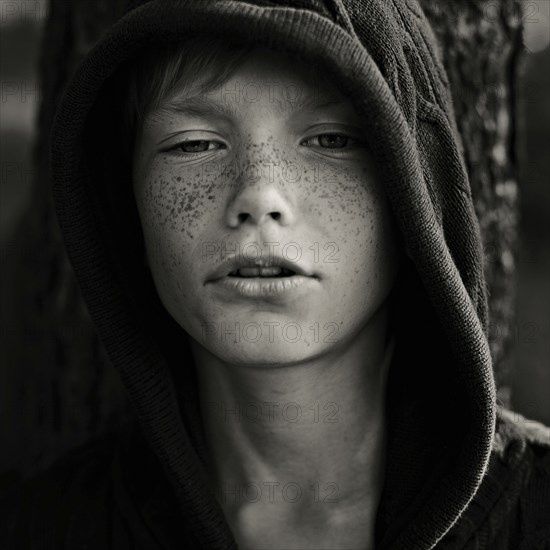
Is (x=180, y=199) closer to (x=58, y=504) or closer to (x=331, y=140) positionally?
(x=331, y=140)

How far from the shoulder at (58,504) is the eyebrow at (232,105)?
0.83m

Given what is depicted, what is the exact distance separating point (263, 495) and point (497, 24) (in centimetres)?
130

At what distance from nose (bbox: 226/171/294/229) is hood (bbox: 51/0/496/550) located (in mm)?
178

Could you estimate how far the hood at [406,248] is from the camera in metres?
1.42

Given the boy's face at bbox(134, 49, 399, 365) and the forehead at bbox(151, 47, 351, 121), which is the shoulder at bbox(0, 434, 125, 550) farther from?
the forehead at bbox(151, 47, 351, 121)

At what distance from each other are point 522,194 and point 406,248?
214 cm

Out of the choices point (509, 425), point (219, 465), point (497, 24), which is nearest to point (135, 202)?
point (219, 465)

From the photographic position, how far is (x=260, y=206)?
1452mm

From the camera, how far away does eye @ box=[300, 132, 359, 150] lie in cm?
155

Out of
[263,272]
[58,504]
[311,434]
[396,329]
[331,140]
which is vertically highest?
[331,140]

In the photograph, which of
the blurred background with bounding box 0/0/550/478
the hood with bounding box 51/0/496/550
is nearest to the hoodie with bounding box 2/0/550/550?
the hood with bounding box 51/0/496/550

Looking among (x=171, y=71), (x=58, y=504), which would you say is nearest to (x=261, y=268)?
(x=171, y=71)

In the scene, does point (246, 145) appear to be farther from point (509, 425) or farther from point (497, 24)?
point (497, 24)

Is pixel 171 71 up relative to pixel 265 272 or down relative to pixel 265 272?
up
